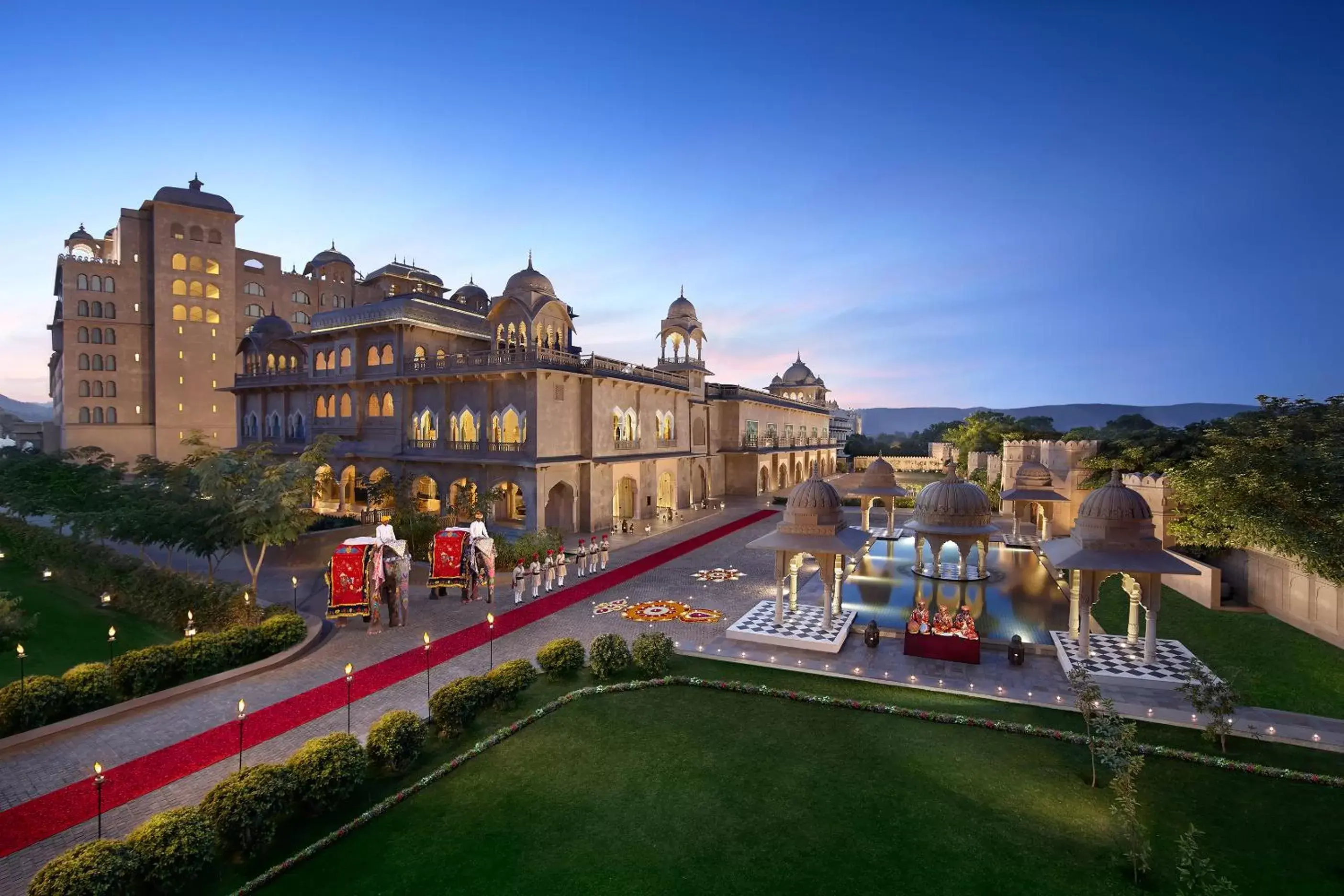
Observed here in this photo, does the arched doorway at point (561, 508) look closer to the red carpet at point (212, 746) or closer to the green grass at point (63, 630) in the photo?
the red carpet at point (212, 746)

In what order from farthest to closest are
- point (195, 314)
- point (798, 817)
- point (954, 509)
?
point (195, 314), point (954, 509), point (798, 817)

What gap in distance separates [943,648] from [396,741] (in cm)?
1102

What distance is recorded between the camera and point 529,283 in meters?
30.5

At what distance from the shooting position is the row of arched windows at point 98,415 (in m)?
44.5

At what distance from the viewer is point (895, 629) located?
15.8 metres

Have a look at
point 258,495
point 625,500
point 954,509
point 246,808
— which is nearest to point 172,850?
point 246,808

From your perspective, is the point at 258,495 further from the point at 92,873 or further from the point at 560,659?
the point at 92,873

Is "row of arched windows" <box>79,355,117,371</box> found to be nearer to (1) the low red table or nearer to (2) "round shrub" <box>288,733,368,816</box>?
(2) "round shrub" <box>288,733,368,816</box>

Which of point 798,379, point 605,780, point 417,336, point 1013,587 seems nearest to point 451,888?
point 605,780

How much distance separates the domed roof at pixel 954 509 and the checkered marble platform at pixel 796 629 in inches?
145

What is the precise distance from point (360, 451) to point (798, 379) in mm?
44406

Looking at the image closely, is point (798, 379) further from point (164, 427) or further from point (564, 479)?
point (164, 427)

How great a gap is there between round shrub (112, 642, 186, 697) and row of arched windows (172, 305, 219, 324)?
45.3 meters

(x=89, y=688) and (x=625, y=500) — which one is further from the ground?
(x=625, y=500)
